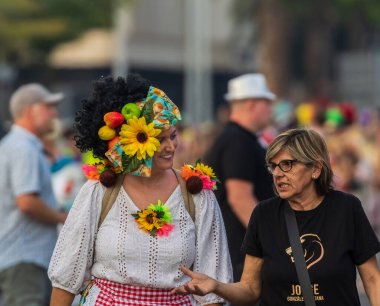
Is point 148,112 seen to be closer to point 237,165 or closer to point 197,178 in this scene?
point 197,178

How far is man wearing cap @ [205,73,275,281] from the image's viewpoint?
8.64 m

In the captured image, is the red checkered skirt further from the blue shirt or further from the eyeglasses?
the blue shirt

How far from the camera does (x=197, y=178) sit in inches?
255

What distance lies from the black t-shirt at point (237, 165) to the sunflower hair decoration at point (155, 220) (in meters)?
2.36

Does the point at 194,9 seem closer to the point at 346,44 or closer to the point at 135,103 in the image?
the point at 346,44

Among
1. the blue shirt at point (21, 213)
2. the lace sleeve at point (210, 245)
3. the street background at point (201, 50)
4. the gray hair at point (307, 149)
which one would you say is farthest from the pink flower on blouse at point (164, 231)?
the street background at point (201, 50)

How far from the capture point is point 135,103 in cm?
646

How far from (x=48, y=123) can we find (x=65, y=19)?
30915 millimetres

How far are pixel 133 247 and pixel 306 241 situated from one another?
819mm

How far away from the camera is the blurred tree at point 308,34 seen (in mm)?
36062

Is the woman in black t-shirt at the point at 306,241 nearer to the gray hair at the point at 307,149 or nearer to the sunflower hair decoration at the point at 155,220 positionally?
the gray hair at the point at 307,149

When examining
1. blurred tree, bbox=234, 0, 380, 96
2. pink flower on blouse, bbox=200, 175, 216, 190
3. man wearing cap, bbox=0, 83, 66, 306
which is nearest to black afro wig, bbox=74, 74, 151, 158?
pink flower on blouse, bbox=200, 175, 216, 190

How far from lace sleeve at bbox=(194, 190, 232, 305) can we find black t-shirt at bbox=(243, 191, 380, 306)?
11.0 inches

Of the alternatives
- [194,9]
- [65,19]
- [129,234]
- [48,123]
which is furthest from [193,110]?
[129,234]
